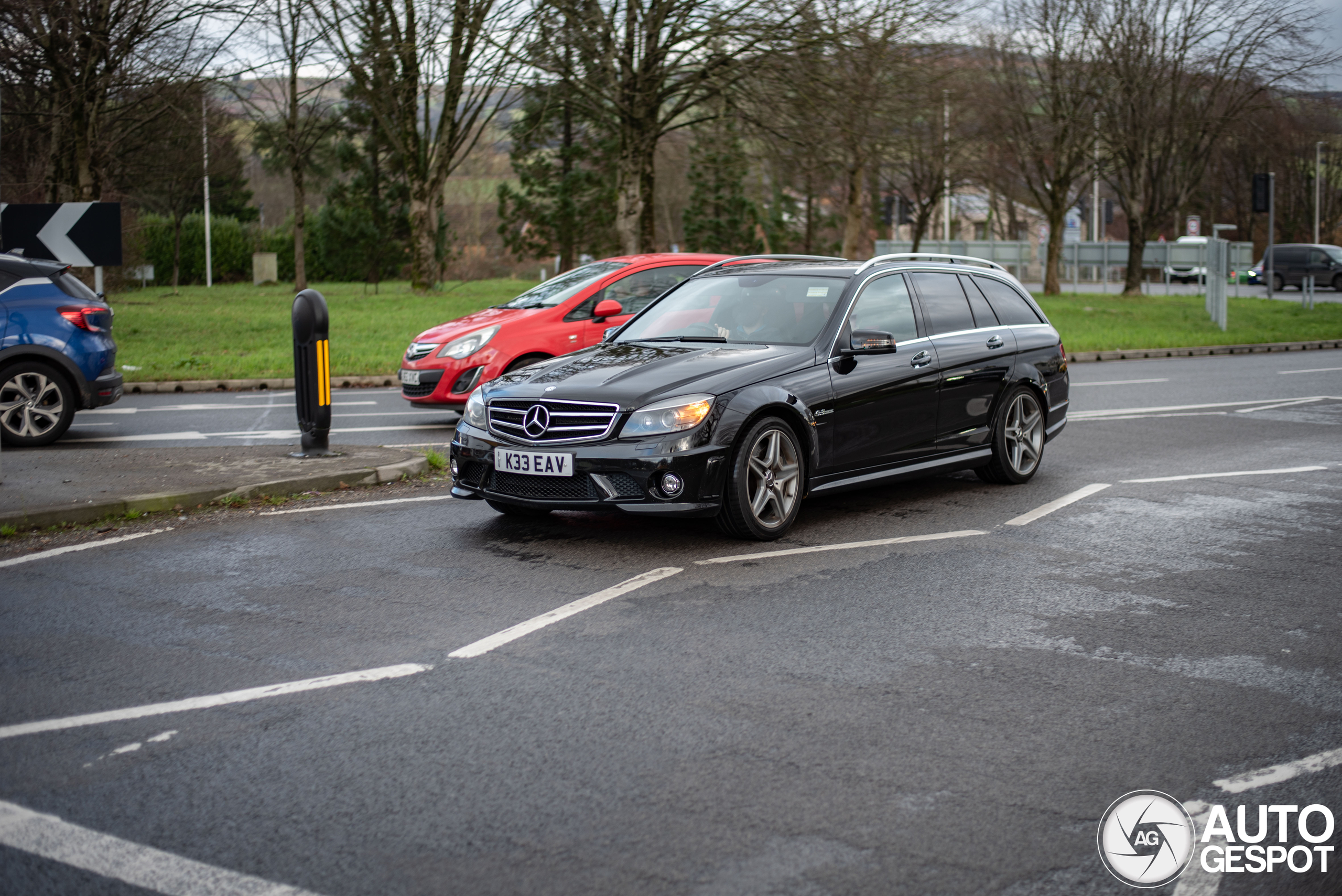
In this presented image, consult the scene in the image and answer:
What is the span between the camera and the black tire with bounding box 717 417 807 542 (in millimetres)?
7078

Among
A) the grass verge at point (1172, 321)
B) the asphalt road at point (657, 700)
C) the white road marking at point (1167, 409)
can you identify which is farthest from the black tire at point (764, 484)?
the grass verge at point (1172, 321)

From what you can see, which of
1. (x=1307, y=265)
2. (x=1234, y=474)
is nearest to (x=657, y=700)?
(x=1234, y=474)

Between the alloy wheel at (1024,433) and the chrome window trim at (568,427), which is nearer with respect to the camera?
the chrome window trim at (568,427)

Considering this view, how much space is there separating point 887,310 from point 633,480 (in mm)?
2490

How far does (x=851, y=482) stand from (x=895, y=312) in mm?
1295

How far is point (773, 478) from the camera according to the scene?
24.0ft

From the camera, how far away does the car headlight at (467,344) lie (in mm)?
12320

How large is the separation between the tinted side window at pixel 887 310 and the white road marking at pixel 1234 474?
229cm

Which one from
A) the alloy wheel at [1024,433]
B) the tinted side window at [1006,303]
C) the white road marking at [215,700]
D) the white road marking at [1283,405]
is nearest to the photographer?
the white road marking at [215,700]

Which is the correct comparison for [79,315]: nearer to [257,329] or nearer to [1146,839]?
[1146,839]

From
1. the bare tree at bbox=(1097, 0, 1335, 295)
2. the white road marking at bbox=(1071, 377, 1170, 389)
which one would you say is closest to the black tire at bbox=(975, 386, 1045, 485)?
the white road marking at bbox=(1071, 377, 1170, 389)

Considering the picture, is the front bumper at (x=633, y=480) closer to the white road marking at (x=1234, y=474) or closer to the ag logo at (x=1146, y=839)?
the ag logo at (x=1146, y=839)

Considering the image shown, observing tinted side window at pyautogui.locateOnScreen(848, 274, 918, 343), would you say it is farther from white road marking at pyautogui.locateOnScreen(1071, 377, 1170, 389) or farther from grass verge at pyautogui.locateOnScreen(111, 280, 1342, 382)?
grass verge at pyautogui.locateOnScreen(111, 280, 1342, 382)

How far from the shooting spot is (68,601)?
6043 millimetres
